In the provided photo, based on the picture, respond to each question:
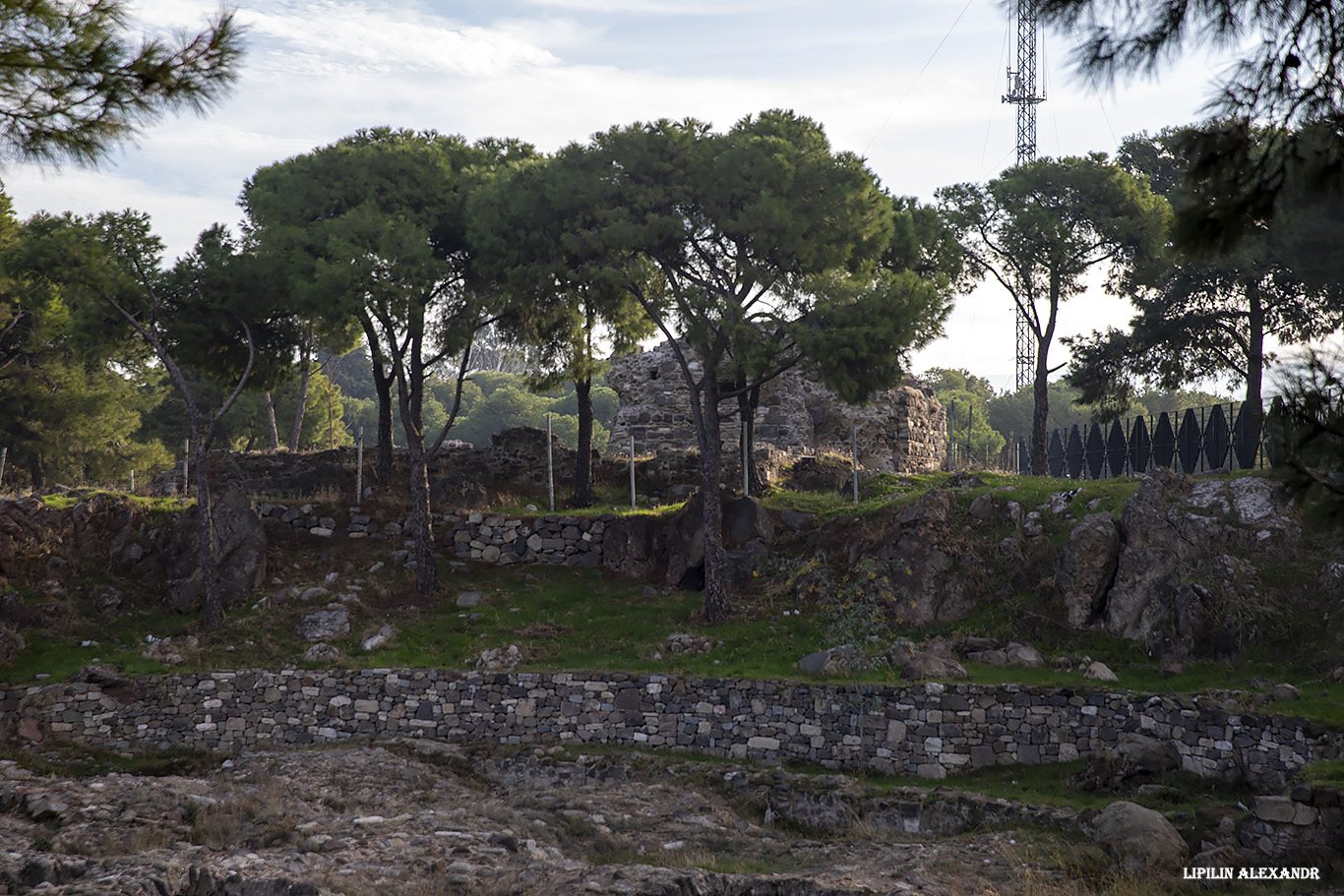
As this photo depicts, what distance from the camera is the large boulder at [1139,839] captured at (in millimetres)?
12086

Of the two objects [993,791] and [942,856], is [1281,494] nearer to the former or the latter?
[942,856]

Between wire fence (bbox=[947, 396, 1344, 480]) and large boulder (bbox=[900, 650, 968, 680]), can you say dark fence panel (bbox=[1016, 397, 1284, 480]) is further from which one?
large boulder (bbox=[900, 650, 968, 680])

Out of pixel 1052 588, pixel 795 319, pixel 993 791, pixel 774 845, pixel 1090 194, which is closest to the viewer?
pixel 774 845

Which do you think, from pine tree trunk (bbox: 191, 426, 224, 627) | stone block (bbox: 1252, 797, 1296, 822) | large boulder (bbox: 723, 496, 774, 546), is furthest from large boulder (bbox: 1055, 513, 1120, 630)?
pine tree trunk (bbox: 191, 426, 224, 627)

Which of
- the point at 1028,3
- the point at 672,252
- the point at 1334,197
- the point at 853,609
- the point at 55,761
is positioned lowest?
the point at 55,761

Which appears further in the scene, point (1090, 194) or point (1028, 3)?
point (1090, 194)

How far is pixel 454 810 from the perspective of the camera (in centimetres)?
1511

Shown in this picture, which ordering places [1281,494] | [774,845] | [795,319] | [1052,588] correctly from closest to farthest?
1. [1281,494]
2. [774,845]
3. [1052,588]
4. [795,319]

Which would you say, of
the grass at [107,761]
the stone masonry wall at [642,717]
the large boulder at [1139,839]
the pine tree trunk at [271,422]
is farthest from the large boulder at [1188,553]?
the pine tree trunk at [271,422]

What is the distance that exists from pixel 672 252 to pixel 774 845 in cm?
1422

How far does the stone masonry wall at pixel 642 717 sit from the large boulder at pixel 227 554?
3244 mm

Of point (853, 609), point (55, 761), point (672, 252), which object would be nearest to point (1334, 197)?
point (853, 609)

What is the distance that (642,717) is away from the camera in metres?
19.2

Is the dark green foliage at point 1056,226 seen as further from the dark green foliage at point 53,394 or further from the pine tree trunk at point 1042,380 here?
the dark green foliage at point 53,394
